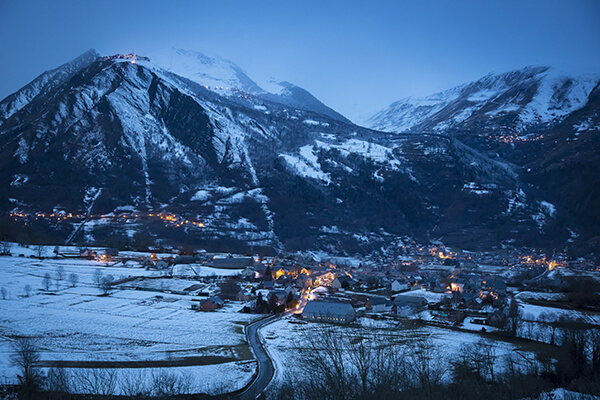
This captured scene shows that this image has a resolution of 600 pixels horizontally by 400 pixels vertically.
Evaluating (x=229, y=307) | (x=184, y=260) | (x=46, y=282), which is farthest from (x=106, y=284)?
(x=184, y=260)

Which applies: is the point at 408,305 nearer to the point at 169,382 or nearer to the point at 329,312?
the point at 329,312

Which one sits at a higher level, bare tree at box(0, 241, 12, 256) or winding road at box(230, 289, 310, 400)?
bare tree at box(0, 241, 12, 256)

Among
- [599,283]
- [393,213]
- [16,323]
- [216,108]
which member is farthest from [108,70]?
[599,283]

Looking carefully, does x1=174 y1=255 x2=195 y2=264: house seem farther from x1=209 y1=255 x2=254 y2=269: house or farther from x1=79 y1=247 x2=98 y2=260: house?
x1=79 y1=247 x2=98 y2=260: house

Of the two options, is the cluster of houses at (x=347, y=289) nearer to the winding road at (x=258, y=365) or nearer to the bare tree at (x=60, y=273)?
the winding road at (x=258, y=365)

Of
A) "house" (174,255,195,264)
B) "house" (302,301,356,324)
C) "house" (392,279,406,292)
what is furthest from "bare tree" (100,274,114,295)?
"house" (392,279,406,292)
